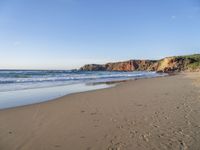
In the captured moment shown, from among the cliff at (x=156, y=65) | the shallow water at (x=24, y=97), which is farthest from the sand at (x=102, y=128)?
the cliff at (x=156, y=65)

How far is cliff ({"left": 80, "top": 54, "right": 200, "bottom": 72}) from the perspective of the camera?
93000 mm

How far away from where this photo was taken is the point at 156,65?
119 metres

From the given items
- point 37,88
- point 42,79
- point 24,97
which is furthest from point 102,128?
point 42,79

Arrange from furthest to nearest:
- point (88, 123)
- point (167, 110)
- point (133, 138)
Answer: point (167, 110)
point (88, 123)
point (133, 138)

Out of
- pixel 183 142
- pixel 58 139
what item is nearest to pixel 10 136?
pixel 58 139

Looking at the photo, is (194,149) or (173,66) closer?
(194,149)

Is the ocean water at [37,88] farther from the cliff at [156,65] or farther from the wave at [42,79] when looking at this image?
the cliff at [156,65]

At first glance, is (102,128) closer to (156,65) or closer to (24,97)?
(24,97)

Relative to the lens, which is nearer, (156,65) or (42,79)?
(42,79)

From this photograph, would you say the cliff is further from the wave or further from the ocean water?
the ocean water

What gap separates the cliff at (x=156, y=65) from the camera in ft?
305

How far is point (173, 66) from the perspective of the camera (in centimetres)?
9444

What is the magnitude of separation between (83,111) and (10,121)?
2.44 metres

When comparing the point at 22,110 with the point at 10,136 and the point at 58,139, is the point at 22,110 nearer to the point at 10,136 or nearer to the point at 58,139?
the point at 10,136
